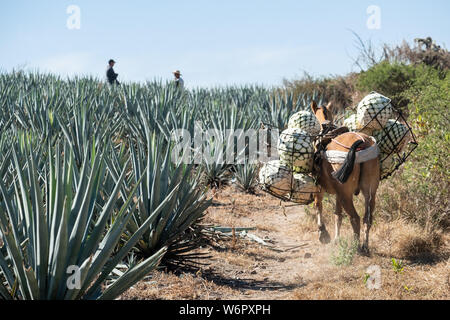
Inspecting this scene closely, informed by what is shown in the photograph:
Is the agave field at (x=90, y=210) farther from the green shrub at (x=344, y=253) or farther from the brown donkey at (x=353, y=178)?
the green shrub at (x=344, y=253)

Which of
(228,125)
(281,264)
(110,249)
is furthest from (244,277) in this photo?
(228,125)

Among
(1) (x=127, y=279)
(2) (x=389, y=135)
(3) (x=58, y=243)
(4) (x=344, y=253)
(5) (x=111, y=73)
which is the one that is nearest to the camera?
(3) (x=58, y=243)

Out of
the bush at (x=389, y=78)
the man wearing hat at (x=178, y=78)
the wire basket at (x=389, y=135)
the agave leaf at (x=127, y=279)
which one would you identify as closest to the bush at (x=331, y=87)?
the bush at (x=389, y=78)

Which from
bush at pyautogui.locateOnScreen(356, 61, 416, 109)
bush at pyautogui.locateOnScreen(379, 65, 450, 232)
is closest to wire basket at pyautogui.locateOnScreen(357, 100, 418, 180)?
bush at pyautogui.locateOnScreen(379, 65, 450, 232)

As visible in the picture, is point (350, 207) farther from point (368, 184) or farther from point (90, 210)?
point (90, 210)

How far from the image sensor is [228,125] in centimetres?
1010

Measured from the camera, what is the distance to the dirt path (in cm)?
406

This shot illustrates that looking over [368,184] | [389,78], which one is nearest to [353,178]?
[368,184]

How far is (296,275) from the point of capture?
4738mm

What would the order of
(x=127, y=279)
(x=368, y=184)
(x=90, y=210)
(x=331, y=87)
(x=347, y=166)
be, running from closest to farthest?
1. (x=127, y=279)
2. (x=90, y=210)
3. (x=347, y=166)
4. (x=368, y=184)
5. (x=331, y=87)

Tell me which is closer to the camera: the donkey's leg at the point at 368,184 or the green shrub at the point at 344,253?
the green shrub at the point at 344,253

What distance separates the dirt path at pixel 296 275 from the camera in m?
4.06

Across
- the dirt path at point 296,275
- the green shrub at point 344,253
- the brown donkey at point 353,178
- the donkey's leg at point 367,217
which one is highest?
the brown donkey at point 353,178
